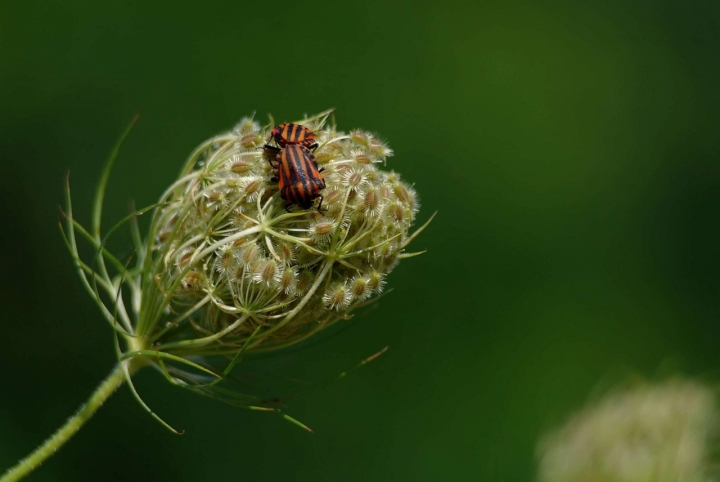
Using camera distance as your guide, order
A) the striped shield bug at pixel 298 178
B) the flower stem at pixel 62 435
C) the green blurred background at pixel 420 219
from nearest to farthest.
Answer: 1. the flower stem at pixel 62 435
2. the striped shield bug at pixel 298 178
3. the green blurred background at pixel 420 219

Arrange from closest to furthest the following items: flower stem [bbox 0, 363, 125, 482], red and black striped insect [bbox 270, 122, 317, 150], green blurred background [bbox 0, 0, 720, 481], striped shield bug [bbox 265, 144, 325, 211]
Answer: flower stem [bbox 0, 363, 125, 482]
striped shield bug [bbox 265, 144, 325, 211]
red and black striped insect [bbox 270, 122, 317, 150]
green blurred background [bbox 0, 0, 720, 481]

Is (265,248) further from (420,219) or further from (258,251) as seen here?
(420,219)

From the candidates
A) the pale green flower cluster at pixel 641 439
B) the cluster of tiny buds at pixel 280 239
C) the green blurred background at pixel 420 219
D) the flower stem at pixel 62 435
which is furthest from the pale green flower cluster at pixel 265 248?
the green blurred background at pixel 420 219

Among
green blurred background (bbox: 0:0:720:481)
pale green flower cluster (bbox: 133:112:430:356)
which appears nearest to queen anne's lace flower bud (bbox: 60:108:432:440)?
pale green flower cluster (bbox: 133:112:430:356)

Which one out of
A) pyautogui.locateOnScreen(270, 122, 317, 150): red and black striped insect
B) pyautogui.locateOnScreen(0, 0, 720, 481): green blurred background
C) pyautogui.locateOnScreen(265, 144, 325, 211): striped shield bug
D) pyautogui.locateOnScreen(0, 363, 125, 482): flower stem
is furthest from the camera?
pyautogui.locateOnScreen(0, 0, 720, 481): green blurred background

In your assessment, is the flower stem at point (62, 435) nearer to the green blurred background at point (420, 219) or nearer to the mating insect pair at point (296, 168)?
the mating insect pair at point (296, 168)

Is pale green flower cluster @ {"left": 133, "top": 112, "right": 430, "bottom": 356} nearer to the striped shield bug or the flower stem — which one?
the striped shield bug

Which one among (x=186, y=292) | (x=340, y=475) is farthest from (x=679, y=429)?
(x=340, y=475)
